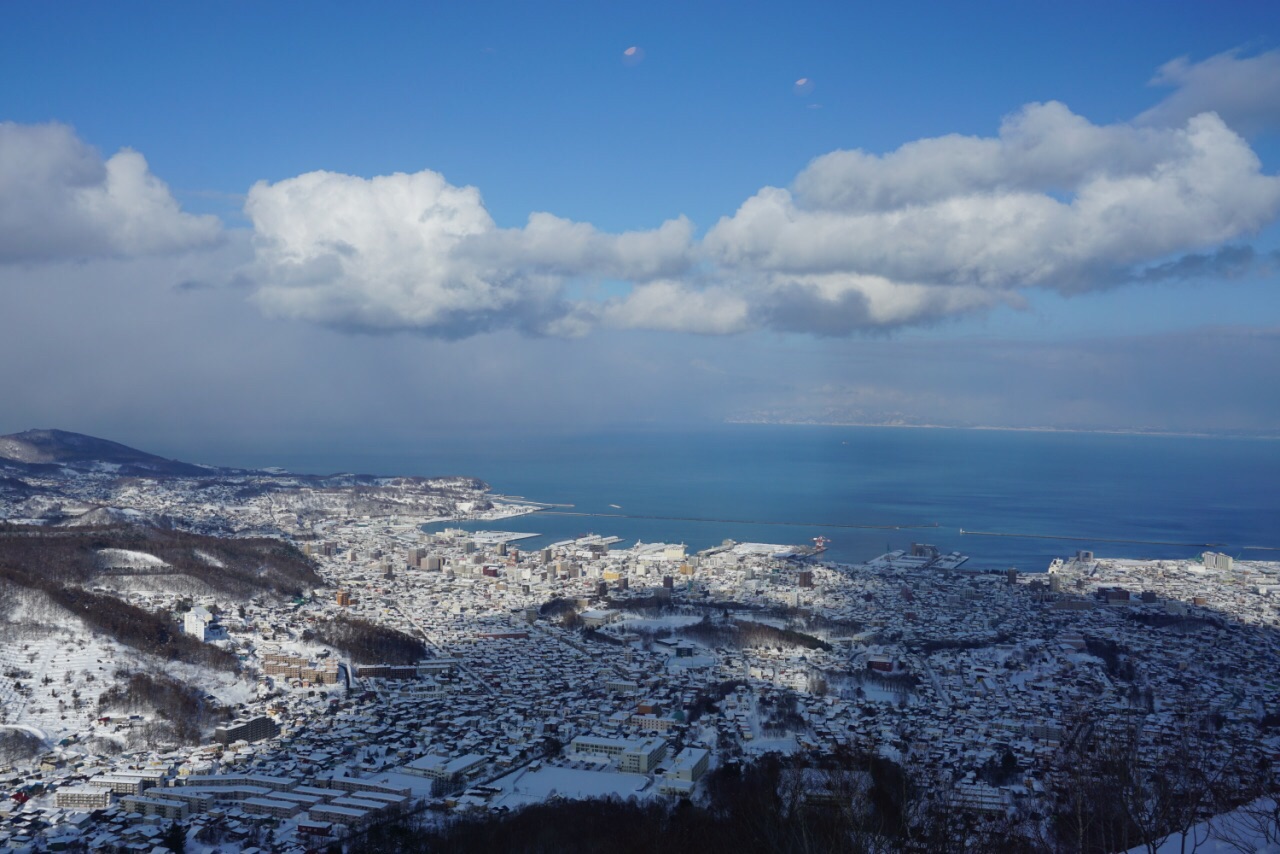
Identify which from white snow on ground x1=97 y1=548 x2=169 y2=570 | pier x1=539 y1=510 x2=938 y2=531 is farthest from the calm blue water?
white snow on ground x1=97 y1=548 x2=169 y2=570

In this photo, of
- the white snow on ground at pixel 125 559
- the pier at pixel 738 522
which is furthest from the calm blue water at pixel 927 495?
the white snow on ground at pixel 125 559

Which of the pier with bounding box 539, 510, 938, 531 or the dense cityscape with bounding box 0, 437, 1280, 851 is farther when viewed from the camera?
the pier with bounding box 539, 510, 938, 531

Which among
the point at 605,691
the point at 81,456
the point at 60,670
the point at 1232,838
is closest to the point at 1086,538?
the point at 605,691

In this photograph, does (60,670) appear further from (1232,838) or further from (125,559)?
(1232,838)

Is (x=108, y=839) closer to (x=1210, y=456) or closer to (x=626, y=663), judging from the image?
(x=626, y=663)

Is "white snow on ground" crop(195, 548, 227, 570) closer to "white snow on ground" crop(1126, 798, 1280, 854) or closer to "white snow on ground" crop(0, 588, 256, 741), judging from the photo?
"white snow on ground" crop(0, 588, 256, 741)

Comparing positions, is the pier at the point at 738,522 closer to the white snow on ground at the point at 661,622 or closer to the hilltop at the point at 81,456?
the white snow on ground at the point at 661,622
